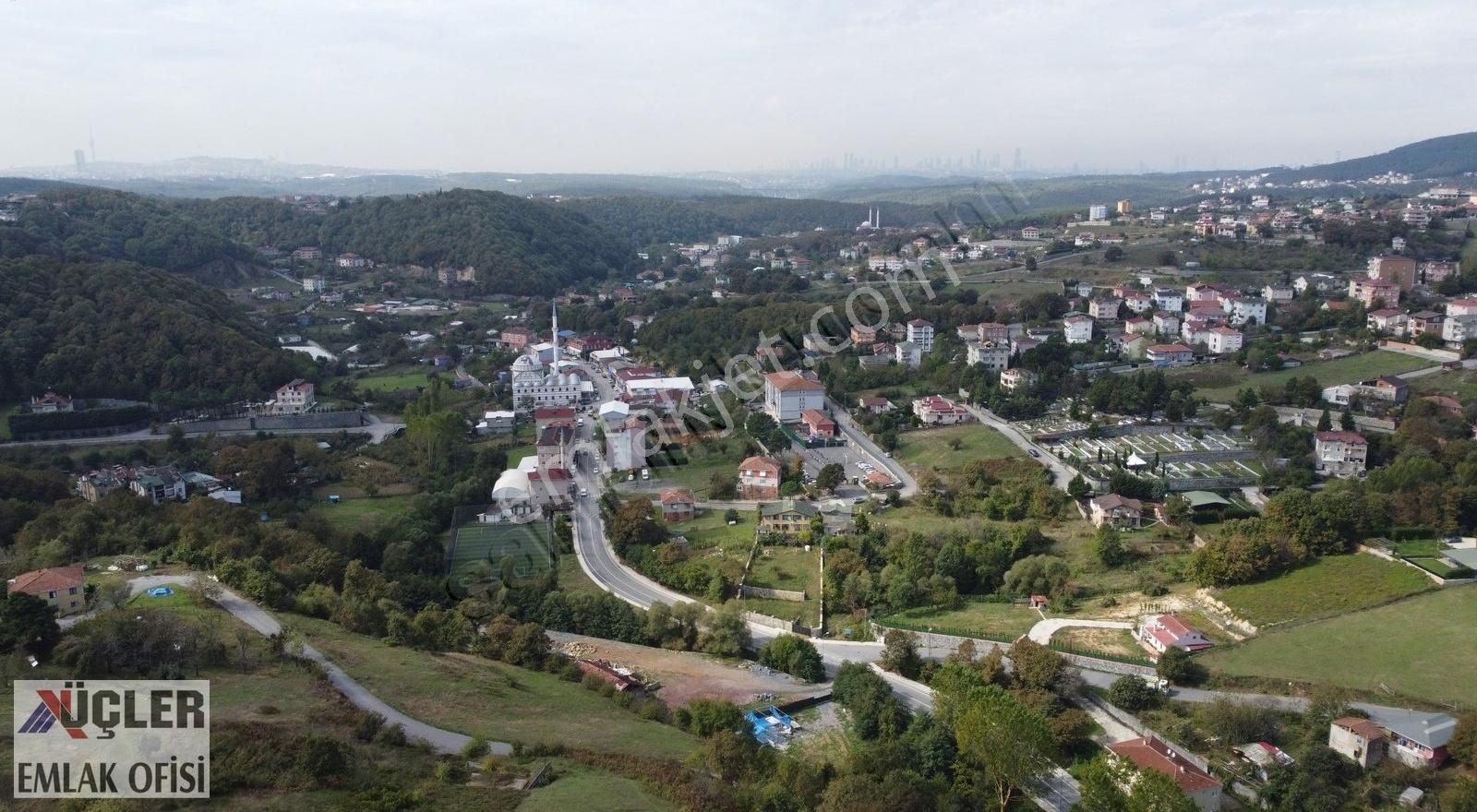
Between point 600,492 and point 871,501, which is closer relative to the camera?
point 871,501

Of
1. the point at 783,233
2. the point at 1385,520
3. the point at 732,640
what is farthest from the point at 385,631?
the point at 783,233

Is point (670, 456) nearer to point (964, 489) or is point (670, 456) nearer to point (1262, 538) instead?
point (964, 489)

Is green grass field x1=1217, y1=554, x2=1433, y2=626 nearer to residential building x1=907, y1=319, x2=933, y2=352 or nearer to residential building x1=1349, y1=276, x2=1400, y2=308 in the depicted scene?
residential building x1=907, y1=319, x2=933, y2=352

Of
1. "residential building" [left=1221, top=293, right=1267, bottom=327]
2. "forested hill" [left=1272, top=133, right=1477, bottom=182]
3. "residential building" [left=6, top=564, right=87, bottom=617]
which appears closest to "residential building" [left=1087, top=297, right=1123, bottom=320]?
"residential building" [left=1221, top=293, right=1267, bottom=327]

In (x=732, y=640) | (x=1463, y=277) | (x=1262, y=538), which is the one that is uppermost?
(x=1463, y=277)

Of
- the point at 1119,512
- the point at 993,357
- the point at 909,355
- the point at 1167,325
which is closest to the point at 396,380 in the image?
the point at 909,355

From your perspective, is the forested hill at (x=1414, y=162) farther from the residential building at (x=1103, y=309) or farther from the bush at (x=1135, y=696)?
the bush at (x=1135, y=696)
